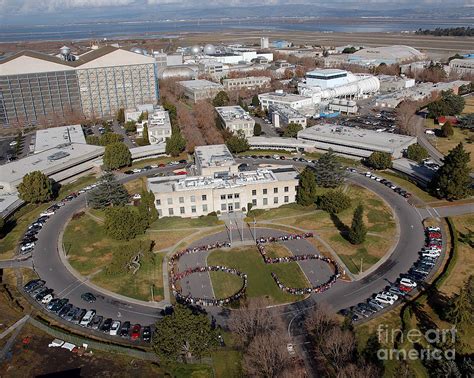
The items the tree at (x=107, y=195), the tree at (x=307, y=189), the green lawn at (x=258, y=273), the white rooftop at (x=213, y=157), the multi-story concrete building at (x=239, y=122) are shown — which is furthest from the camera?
the multi-story concrete building at (x=239, y=122)

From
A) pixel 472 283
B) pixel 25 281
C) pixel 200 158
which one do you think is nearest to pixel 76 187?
pixel 200 158

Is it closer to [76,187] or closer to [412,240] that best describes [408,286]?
[412,240]

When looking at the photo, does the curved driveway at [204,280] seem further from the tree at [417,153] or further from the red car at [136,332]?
the tree at [417,153]

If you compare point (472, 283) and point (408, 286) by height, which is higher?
point (472, 283)

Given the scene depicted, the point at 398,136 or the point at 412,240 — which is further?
the point at 398,136

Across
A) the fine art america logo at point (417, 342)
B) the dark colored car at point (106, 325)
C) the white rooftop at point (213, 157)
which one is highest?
the white rooftop at point (213, 157)

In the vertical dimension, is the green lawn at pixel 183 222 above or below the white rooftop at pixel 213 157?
below

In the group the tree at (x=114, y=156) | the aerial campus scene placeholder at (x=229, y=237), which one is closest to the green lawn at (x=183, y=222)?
the aerial campus scene placeholder at (x=229, y=237)

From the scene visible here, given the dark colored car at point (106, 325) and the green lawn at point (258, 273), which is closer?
the dark colored car at point (106, 325)

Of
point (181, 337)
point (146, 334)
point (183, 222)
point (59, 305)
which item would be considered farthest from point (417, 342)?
point (183, 222)
